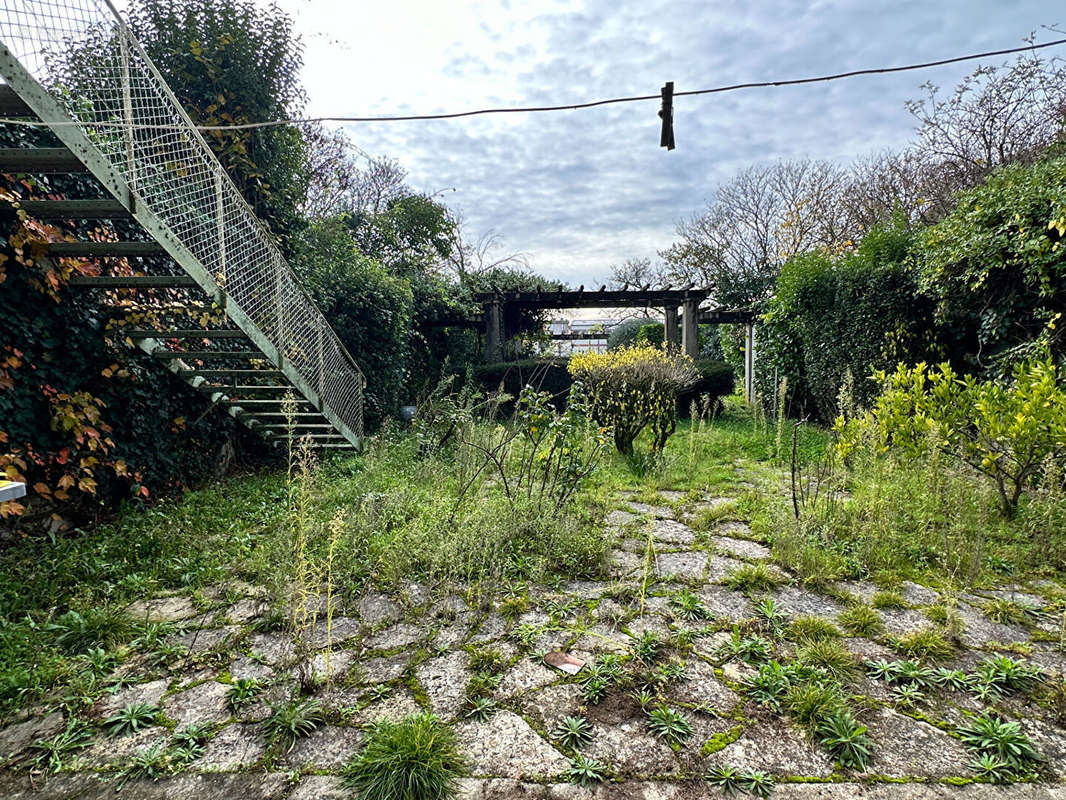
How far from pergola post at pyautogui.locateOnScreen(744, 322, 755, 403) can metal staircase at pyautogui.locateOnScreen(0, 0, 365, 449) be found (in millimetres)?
7281

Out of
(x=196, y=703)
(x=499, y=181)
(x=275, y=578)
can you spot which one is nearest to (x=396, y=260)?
(x=499, y=181)

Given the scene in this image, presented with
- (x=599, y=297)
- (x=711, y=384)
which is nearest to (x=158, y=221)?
(x=711, y=384)

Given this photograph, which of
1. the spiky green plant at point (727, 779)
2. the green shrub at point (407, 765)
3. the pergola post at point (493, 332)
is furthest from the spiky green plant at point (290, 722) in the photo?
the pergola post at point (493, 332)

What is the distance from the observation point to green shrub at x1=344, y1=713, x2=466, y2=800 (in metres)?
1.54

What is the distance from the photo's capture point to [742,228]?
1717 centimetres

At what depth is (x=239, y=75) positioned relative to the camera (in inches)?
259

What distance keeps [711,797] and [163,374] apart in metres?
5.19

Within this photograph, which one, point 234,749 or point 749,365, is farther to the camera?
point 749,365

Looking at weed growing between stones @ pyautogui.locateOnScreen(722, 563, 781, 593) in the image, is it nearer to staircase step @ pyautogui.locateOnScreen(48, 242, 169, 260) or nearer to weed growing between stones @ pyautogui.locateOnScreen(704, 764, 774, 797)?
weed growing between stones @ pyautogui.locateOnScreen(704, 764, 774, 797)

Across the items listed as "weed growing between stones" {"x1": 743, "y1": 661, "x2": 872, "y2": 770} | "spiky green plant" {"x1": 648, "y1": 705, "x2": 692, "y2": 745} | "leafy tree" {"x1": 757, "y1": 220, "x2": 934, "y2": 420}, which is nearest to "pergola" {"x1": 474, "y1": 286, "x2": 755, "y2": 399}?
"leafy tree" {"x1": 757, "y1": 220, "x2": 934, "y2": 420}

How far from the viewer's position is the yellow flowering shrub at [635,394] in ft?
20.4

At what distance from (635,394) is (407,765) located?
5049 mm

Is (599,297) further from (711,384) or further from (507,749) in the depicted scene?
(507,749)

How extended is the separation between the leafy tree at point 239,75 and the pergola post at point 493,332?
5410mm
